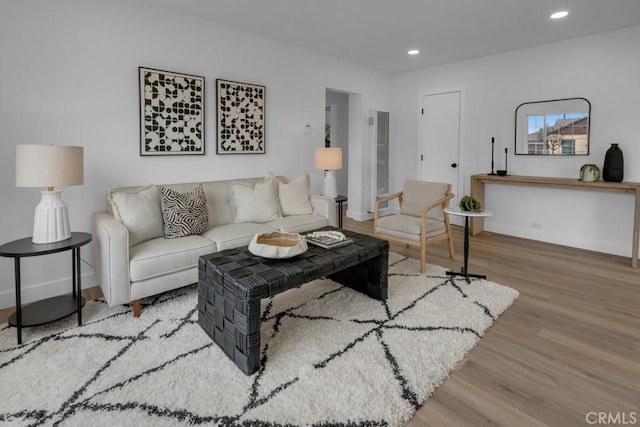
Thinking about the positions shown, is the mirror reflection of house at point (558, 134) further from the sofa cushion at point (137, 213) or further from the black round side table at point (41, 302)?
the black round side table at point (41, 302)

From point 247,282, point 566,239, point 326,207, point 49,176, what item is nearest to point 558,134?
point 566,239

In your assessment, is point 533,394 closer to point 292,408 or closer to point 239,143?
point 292,408

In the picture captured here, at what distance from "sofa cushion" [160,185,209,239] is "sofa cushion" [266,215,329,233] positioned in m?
0.66

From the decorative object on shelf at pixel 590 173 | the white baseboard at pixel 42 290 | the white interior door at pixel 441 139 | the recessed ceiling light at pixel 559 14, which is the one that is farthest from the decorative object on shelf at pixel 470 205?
the white baseboard at pixel 42 290

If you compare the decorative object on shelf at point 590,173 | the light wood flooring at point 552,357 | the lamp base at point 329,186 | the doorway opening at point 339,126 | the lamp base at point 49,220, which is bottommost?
the light wood flooring at point 552,357

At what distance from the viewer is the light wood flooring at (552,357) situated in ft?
5.42

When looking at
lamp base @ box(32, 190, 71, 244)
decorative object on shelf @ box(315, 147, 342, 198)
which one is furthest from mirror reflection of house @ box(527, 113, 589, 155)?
lamp base @ box(32, 190, 71, 244)

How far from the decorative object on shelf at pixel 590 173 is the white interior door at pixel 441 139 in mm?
1623

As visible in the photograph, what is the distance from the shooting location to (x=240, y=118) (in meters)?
3.98

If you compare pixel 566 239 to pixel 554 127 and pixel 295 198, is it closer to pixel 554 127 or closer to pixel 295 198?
pixel 554 127

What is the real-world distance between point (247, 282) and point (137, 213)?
4.47 feet

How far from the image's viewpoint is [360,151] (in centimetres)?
588

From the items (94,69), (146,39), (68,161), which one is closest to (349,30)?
(146,39)

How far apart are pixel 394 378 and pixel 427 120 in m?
4.71
